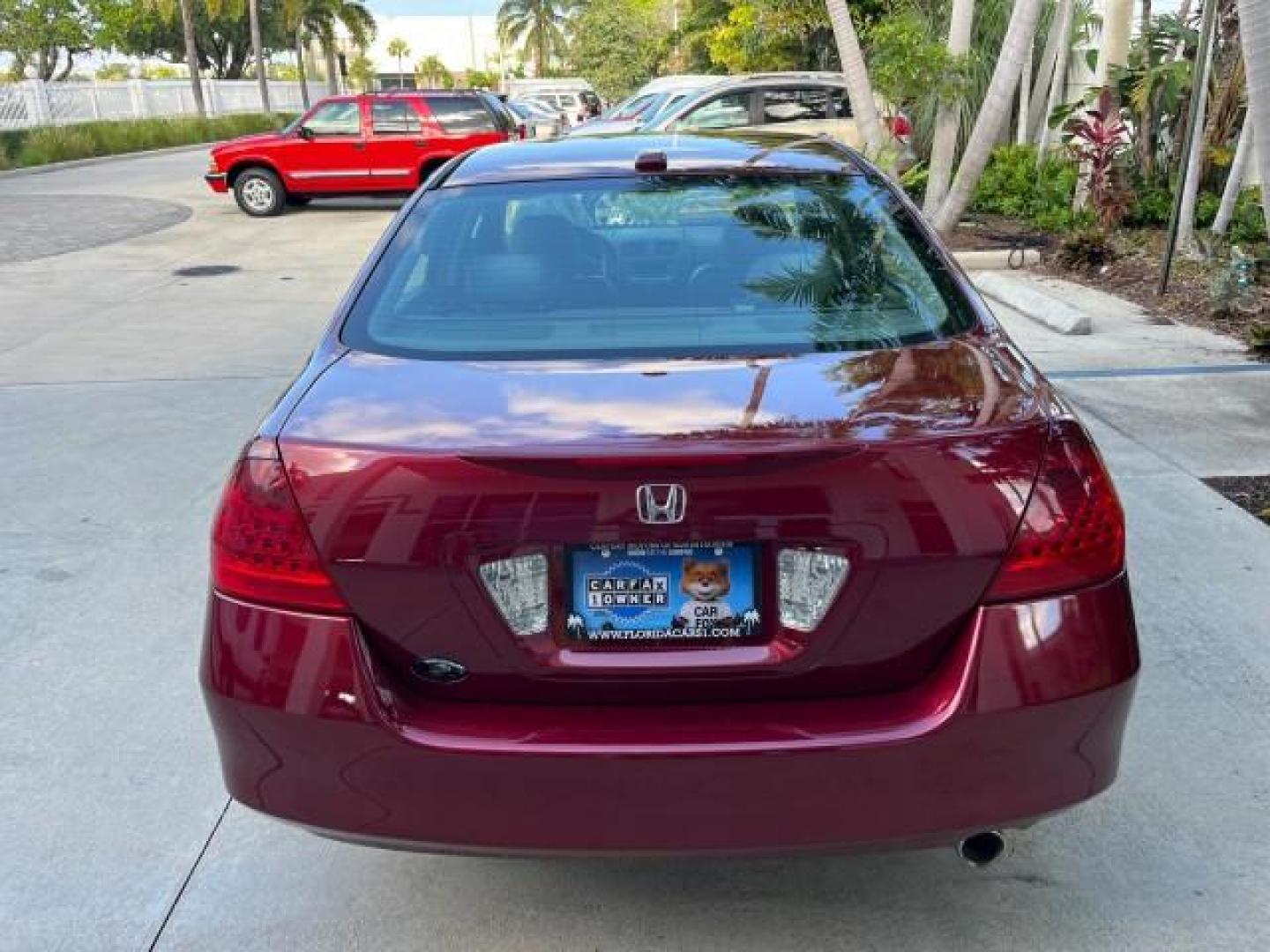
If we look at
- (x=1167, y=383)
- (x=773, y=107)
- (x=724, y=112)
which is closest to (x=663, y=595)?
(x=1167, y=383)

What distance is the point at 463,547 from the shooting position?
2.07m

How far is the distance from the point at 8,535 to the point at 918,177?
10.4 m

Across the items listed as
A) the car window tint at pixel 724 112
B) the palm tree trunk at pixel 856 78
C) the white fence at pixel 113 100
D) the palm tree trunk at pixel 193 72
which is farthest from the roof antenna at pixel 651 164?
the palm tree trunk at pixel 193 72

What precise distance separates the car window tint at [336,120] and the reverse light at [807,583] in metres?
16.1

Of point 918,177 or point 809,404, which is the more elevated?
point 809,404

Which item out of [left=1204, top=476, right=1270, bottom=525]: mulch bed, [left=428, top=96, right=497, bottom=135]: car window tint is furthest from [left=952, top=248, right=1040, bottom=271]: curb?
[left=428, top=96, right=497, bottom=135]: car window tint

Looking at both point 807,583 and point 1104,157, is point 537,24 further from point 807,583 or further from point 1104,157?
point 807,583

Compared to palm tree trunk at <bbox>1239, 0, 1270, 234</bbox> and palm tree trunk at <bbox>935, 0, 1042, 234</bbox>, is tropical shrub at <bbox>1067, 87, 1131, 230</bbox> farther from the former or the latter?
palm tree trunk at <bbox>1239, 0, 1270, 234</bbox>

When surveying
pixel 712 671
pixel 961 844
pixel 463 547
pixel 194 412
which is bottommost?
pixel 194 412

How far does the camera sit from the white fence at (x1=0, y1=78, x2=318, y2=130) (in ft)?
95.8

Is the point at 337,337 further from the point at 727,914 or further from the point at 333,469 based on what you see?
the point at 727,914

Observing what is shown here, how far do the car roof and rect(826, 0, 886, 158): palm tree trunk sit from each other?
26.0ft

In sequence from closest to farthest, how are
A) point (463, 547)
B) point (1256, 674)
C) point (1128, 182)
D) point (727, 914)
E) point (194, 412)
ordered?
point (463, 547) < point (727, 914) < point (1256, 674) < point (194, 412) < point (1128, 182)

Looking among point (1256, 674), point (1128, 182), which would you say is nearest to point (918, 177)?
point (1128, 182)
